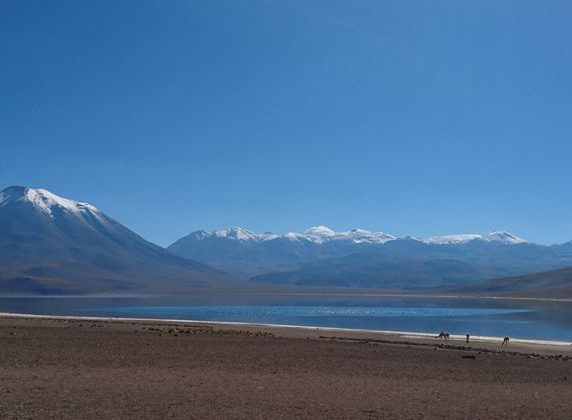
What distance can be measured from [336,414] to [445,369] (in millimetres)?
8160

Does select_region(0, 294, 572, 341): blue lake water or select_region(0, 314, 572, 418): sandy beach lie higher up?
select_region(0, 294, 572, 341): blue lake water

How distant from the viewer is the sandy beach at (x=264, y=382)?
12344 millimetres

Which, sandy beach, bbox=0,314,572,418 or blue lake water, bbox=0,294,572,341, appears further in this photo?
blue lake water, bbox=0,294,572,341

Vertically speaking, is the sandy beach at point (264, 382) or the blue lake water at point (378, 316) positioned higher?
the blue lake water at point (378, 316)

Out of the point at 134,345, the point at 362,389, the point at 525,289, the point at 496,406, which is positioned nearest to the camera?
the point at 496,406

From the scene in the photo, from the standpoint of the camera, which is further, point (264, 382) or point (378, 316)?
point (378, 316)

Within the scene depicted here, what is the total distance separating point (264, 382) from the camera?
15.7 metres

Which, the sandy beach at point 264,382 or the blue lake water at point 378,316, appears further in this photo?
the blue lake water at point 378,316

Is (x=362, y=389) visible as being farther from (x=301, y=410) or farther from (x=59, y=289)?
(x=59, y=289)

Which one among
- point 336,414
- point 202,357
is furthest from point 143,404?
point 202,357

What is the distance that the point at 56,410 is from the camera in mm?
11617

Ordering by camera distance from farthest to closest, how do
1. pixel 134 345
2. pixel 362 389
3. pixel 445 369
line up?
pixel 134 345, pixel 445 369, pixel 362 389

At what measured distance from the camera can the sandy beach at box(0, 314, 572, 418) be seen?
1234cm

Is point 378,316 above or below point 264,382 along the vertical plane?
above
